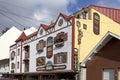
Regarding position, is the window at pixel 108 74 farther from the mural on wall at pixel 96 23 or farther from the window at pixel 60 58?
the mural on wall at pixel 96 23

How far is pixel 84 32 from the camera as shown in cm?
3862

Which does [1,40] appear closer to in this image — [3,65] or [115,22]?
[3,65]

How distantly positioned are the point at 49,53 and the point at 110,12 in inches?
448

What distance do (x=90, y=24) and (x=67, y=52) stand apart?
5.27m

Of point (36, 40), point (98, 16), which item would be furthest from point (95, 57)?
point (36, 40)

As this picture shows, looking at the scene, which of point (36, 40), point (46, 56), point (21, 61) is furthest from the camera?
point (21, 61)

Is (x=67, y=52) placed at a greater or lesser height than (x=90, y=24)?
lesser

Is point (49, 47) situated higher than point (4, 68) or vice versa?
point (49, 47)

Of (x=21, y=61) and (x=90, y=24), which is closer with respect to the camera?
(x=90, y=24)

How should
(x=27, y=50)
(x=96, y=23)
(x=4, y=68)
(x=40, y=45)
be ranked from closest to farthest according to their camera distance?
(x=96, y=23) < (x=40, y=45) < (x=27, y=50) < (x=4, y=68)

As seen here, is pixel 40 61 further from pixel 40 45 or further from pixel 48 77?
pixel 48 77

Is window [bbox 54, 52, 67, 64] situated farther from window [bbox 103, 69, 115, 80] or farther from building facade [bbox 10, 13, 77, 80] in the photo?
window [bbox 103, 69, 115, 80]

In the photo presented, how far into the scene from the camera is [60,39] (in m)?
39.7

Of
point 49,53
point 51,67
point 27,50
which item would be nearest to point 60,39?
point 49,53
